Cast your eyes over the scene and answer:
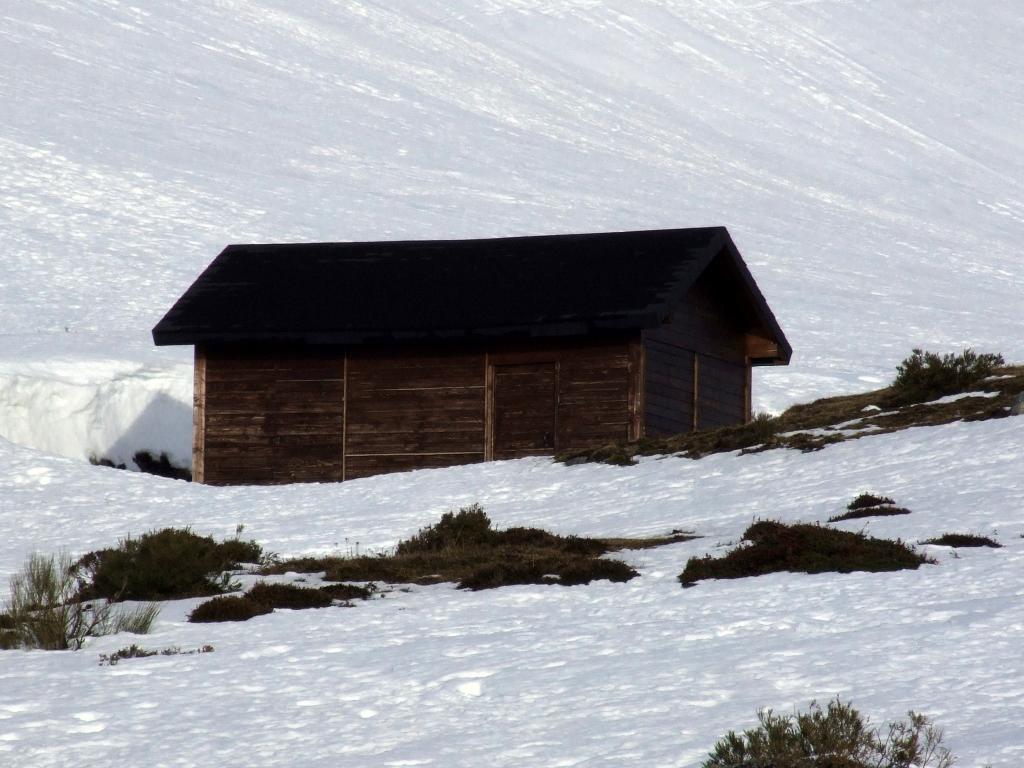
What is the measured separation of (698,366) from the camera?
114 ft

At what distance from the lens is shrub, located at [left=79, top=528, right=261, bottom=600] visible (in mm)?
18578

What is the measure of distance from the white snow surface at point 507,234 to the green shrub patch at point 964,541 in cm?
56

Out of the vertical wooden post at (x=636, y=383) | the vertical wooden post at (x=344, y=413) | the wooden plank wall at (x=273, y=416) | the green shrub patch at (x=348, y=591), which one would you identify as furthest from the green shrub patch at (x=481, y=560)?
the wooden plank wall at (x=273, y=416)

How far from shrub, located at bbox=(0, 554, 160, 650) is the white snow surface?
1.42ft

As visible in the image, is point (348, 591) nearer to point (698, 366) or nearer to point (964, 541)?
point (964, 541)

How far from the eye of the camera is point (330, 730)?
11.9 m

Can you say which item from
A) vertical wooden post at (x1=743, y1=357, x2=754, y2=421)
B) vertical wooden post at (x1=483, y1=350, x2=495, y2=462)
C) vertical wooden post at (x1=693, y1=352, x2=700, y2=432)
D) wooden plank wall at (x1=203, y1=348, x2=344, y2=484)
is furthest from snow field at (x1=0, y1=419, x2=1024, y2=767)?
vertical wooden post at (x1=743, y1=357, x2=754, y2=421)

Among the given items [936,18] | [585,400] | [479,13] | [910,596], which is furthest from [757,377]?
[936,18]

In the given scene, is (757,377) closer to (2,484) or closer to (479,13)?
(2,484)

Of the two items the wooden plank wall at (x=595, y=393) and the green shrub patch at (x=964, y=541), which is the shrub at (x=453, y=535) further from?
the wooden plank wall at (x=595, y=393)

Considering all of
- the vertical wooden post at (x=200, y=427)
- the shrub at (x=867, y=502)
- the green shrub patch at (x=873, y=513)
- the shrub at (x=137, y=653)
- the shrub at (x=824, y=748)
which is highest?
the vertical wooden post at (x=200, y=427)

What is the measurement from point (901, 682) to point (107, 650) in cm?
659

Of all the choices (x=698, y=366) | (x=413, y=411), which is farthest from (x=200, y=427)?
(x=698, y=366)

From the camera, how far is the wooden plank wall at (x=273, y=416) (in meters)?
33.6
